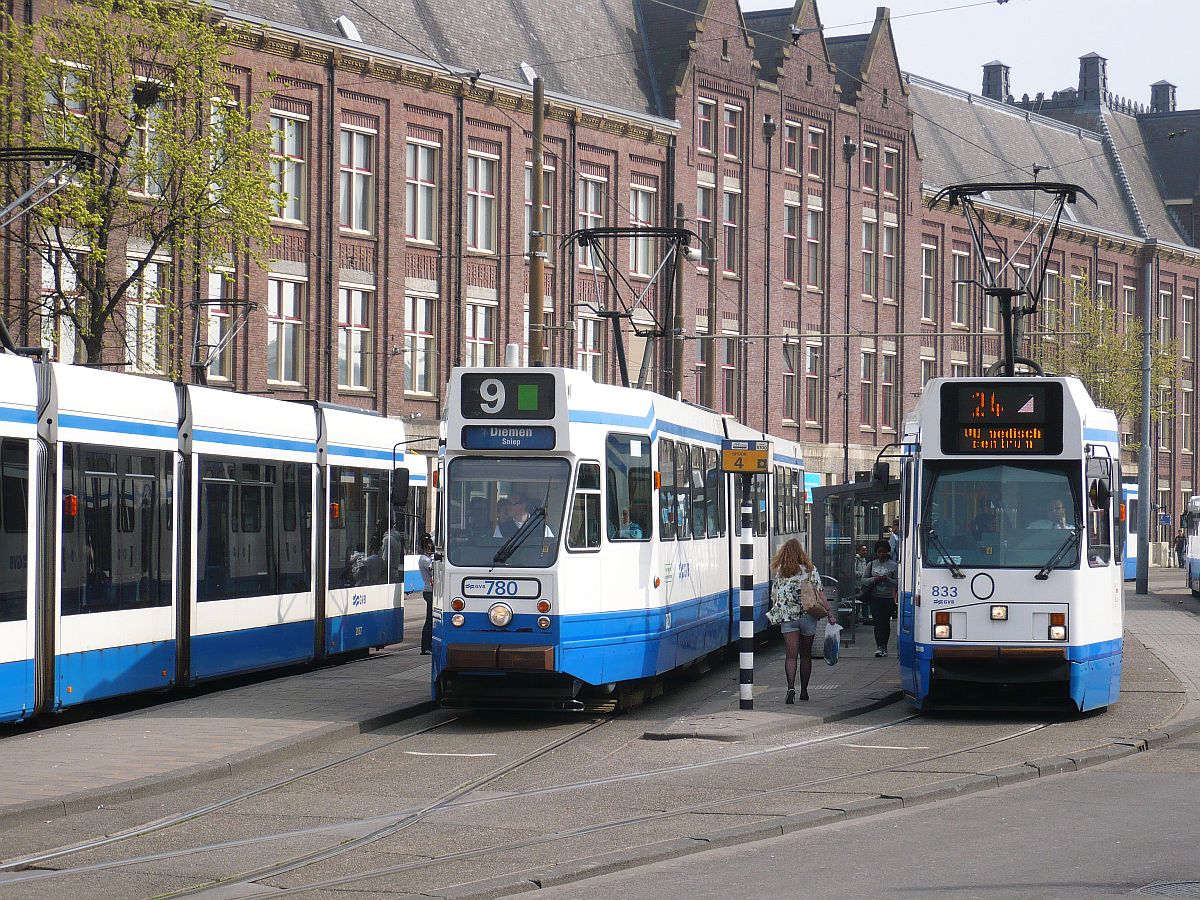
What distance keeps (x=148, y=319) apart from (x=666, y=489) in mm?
23872

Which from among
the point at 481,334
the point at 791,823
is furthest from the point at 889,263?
the point at 791,823

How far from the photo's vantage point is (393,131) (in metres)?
45.5

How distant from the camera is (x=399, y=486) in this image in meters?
23.5

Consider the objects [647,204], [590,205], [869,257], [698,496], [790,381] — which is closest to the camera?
[698,496]

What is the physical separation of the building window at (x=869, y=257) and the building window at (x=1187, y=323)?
2276 cm

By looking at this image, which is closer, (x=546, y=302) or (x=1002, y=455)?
(x=1002, y=455)

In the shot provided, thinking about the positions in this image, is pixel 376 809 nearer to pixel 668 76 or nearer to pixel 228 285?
pixel 228 285

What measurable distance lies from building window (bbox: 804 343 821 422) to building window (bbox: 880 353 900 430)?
4.01m

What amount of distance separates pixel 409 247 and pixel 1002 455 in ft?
101

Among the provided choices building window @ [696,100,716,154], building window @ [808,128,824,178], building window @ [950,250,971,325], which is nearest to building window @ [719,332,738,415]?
building window @ [696,100,716,154]

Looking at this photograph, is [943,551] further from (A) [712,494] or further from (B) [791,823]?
(B) [791,823]

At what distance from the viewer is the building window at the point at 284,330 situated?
140ft

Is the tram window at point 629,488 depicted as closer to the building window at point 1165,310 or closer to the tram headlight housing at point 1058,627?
the tram headlight housing at point 1058,627

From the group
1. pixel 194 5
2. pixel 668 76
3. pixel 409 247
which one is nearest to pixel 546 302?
pixel 409 247
